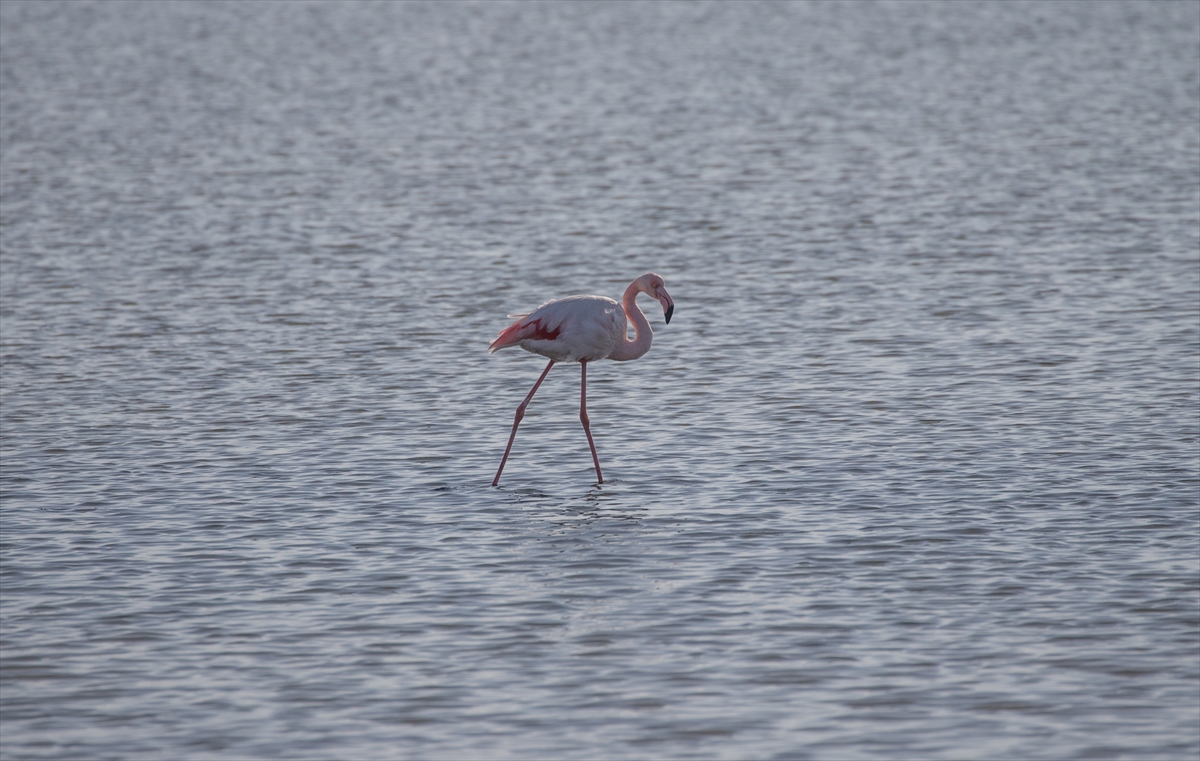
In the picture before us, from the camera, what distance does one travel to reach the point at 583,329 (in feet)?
37.5

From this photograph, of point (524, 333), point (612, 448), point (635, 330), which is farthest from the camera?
point (612, 448)

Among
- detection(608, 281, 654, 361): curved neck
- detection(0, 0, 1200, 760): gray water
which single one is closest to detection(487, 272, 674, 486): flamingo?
detection(608, 281, 654, 361): curved neck

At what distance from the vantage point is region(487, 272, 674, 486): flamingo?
11445 mm

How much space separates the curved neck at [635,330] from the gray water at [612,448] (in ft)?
2.27

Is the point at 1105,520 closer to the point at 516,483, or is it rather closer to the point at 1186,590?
the point at 1186,590

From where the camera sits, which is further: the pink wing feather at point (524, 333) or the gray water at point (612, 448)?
the pink wing feather at point (524, 333)

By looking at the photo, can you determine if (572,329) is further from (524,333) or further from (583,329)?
(524,333)

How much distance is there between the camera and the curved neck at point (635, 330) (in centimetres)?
1170

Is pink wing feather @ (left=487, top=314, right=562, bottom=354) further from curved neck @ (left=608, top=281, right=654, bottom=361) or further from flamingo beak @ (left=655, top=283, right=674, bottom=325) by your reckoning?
flamingo beak @ (left=655, top=283, right=674, bottom=325)

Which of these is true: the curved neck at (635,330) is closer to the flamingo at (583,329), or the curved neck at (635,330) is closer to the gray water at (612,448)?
the flamingo at (583,329)

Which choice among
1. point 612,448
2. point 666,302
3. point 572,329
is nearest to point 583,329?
point 572,329

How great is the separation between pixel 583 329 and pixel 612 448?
0.97 metres

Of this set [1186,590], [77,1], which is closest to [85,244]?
[1186,590]

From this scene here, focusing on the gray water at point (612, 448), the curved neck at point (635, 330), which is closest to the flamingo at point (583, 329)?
the curved neck at point (635, 330)
